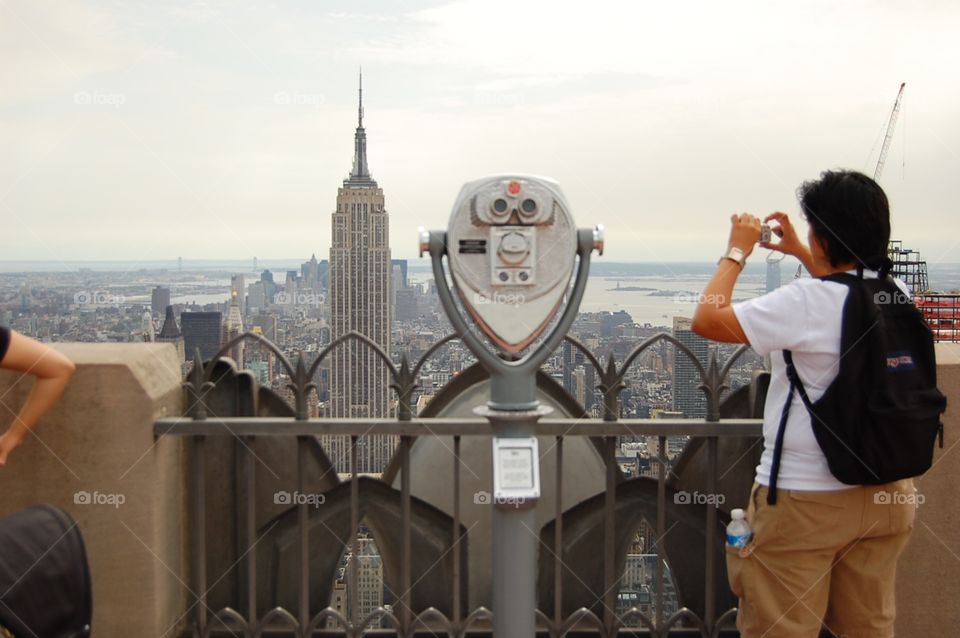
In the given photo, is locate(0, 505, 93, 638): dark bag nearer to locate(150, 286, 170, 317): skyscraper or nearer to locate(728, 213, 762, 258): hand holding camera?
locate(728, 213, 762, 258): hand holding camera

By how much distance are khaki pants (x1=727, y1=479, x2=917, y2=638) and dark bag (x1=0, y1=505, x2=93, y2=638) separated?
1.92 meters

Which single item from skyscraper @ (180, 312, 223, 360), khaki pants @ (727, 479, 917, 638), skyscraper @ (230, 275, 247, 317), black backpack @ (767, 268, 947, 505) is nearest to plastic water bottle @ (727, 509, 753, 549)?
khaki pants @ (727, 479, 917, 638)

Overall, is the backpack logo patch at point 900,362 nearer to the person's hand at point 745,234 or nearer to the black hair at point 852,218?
the black hair at point 852,218

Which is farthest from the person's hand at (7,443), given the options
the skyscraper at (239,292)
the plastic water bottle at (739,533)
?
the plastic water bottle at (739,533)

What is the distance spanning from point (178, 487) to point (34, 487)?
53cm

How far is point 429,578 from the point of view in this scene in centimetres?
398

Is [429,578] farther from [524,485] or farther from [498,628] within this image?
[524,485]

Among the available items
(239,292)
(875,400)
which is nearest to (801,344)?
(875,400)

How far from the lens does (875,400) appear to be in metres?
Result: 2.43

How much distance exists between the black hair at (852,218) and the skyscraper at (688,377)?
1.08 meters

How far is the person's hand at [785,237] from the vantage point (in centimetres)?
285

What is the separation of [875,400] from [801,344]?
24 cm

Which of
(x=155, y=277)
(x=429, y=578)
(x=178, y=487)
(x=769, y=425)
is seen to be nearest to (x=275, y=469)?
(x=178, y=487)

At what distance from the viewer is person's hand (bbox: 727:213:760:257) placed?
2.64 meters
